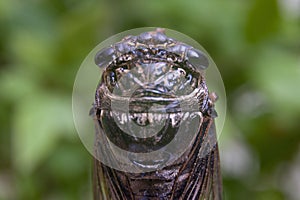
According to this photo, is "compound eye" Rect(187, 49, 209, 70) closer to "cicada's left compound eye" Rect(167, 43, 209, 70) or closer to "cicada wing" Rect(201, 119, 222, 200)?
"cicada's left compound eye" Rect(167, 43, 209, 70)

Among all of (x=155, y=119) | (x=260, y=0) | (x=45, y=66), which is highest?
(x=260, y=0)

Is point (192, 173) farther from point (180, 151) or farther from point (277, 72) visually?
point (277, 72)

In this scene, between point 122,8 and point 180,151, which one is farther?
point 122,8

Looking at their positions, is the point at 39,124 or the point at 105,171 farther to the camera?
the point at 39,124

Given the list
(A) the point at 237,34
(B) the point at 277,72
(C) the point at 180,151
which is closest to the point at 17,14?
(A) the point at 237,34

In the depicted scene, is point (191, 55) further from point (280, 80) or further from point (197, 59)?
point (280, 80)

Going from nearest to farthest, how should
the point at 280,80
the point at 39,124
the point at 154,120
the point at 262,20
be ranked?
1. the point at 154,120
2. the point at 39,124
3. the point at 280,80
4. the point at 262,20

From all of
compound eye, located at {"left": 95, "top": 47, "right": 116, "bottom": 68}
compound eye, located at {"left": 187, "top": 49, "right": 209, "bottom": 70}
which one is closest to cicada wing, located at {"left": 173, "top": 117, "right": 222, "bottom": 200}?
compound eye, located at {"left": 187, "top": 49, "right": 209, "bottom": 70}

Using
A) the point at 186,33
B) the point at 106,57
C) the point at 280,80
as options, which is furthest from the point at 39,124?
the point at 106,57
